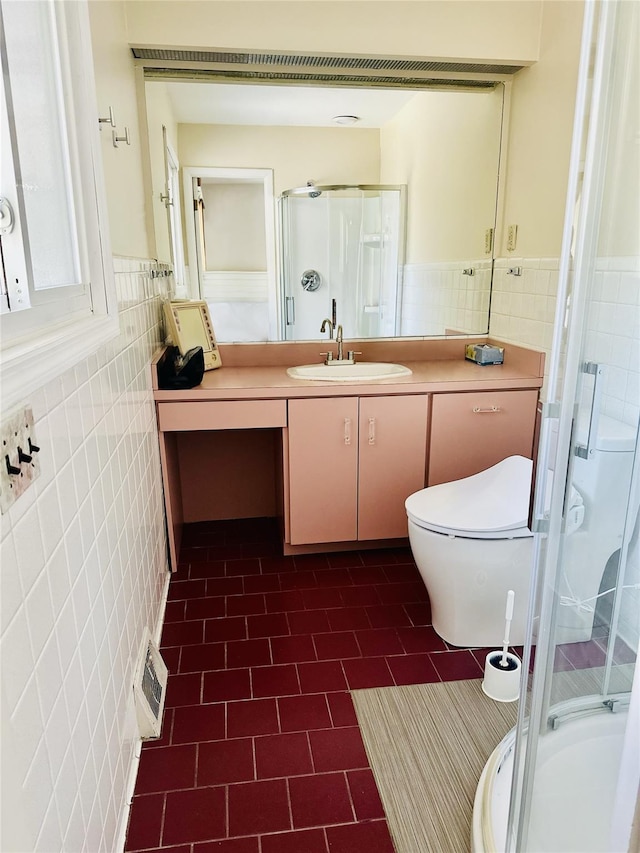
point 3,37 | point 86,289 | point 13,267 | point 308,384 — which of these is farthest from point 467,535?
point 3,37

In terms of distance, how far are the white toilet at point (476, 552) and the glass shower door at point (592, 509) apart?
707mm

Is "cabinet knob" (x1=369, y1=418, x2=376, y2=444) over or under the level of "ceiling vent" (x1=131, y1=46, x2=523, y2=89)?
under

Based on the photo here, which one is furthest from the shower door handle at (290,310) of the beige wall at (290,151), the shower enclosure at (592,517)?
the shower enclosure at (592,517)

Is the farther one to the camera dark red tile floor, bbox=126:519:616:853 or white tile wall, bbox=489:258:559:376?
white tile wall, bbox=489:258:559:376

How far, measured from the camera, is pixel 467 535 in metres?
1.91

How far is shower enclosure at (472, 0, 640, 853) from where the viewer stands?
872 mm

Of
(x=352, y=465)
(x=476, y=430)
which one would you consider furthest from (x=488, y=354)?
(x=352, y=465)

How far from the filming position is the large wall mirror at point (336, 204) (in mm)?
2660

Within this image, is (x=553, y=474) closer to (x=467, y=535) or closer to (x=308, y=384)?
(x=467, y=535)

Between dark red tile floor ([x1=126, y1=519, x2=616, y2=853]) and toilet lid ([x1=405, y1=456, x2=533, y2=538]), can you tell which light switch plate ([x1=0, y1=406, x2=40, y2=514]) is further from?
toilet lid ([x1=405, y1=456, x2=533, y2=538])

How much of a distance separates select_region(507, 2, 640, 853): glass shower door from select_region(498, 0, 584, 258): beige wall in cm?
161

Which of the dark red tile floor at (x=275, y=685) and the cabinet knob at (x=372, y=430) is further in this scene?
the cabinet knob at (x=372, y=430)

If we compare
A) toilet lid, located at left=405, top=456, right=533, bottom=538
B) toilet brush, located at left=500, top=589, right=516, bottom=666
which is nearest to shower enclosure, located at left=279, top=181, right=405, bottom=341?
toilet lid, located at left=405, top=456, right=533, bottom=538

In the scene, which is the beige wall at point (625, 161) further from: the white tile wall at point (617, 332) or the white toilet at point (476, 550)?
the white toilet at point (476, 550)
